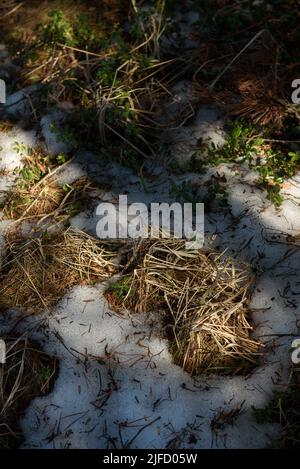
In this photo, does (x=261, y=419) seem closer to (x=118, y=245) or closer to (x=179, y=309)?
(x=179, y=309)

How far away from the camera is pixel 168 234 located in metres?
3.59

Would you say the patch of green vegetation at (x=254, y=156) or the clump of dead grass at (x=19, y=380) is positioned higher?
the patch of green vegetation at (x=254, y=156)

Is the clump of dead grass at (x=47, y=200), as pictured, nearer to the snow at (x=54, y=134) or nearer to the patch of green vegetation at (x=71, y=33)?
the snow at (x=54, y=134)

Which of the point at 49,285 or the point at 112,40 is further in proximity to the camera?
the point at 112,40

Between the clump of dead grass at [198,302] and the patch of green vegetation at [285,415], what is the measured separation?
0.30m

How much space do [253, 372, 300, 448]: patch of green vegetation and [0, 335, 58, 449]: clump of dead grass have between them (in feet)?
4.45

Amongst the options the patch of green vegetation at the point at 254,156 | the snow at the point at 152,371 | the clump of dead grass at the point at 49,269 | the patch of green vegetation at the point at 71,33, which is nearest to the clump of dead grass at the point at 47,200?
the clump of dead grass at the point at 49,269

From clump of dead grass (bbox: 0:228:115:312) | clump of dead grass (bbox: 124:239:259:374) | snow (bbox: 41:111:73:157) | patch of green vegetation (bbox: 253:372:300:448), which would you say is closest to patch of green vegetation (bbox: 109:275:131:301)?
clump of dead grass (bbox: 124:239:259:374)

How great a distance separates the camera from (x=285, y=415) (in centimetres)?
266

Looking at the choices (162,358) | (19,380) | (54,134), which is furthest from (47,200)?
(162,358)

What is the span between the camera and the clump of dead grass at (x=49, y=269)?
3373mm
